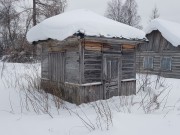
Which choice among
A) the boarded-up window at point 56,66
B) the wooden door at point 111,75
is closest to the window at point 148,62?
the wooden door at point 111,75

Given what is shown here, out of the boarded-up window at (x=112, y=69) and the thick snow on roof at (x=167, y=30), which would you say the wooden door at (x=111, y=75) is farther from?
the thick snow on roof at (x=167, y=30)

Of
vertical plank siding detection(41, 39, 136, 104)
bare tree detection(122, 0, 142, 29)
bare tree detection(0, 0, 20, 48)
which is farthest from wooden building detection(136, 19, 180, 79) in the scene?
bare tree detection(122, 0, 142, 29)

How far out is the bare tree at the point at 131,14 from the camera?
40.7m

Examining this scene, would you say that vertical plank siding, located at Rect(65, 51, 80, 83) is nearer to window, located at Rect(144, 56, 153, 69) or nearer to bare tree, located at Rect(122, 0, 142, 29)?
window, located at Rect(144, 56, 153, 69)

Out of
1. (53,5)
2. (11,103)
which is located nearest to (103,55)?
(11,103)

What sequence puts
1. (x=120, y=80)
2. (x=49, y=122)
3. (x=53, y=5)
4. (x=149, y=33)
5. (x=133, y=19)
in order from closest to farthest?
(x=49, y=122)
(x=120, y=80)
(x=149, y=33)
(x=53, y=5)
(x=133, y=19)

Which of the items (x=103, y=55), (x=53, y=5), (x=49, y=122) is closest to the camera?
(x=49, y=122)

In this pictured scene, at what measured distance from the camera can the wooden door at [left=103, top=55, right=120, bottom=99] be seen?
9.45 meters

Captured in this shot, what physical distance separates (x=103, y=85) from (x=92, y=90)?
592 millimetres

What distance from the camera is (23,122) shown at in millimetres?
6562

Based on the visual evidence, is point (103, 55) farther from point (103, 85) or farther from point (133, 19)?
point (133, 19)

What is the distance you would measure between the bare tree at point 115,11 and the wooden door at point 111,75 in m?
32.1

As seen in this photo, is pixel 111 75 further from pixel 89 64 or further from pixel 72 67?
pixel 72 67

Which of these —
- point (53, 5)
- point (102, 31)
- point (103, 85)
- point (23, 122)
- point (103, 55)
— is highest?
point (53, 5)
